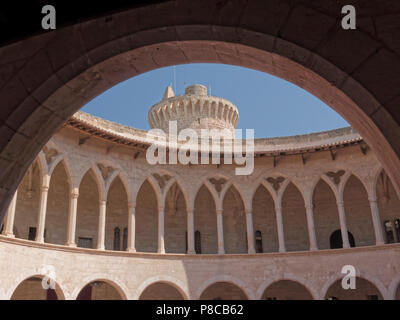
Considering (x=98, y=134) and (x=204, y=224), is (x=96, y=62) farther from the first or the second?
(x=204, y=224)

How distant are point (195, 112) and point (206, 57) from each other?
2566 cm

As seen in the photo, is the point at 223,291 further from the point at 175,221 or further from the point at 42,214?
the point at 42,214

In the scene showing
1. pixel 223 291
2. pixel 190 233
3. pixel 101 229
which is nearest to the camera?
pixel 101 229

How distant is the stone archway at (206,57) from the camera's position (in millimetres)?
3436

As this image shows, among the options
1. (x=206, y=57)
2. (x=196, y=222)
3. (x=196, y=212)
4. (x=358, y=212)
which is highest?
(x=196, y=212)

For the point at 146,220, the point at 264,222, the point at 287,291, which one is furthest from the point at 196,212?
the point at 287,291

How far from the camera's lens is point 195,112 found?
98.6ft

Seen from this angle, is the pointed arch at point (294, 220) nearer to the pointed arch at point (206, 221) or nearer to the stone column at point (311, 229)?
the stone column at point (311, 229)

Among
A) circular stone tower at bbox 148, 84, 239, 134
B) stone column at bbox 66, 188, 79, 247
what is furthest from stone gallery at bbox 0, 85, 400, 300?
circular stone tower at bbox 148, 84, 239, 134

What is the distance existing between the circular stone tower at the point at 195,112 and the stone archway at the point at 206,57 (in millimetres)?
25154

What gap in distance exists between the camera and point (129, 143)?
18438 mm

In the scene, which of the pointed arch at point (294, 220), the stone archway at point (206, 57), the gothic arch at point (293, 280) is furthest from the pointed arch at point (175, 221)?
the stone archway at point (206, 57)
